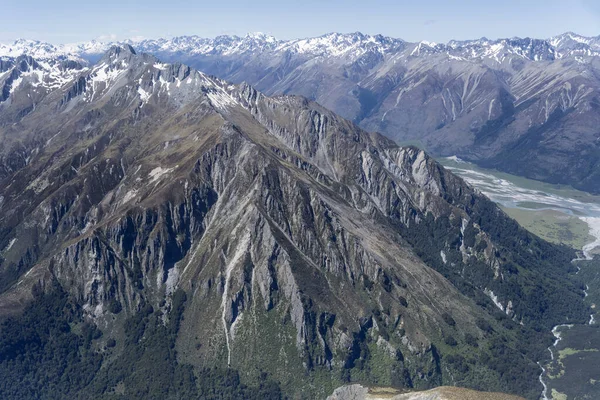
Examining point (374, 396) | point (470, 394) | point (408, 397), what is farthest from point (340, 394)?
point (470, 394)

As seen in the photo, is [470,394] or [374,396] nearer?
[470,394]

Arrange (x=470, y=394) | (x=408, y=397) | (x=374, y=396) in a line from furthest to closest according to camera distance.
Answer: (x=374, y=396) → (x=408, y=397) → (x=470, y=394)

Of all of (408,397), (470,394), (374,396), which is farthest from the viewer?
(374,396)

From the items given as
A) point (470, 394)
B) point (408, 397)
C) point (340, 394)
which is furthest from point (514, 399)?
point (340, 394)

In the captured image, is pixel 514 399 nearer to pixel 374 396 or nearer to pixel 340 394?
pixel 374 396

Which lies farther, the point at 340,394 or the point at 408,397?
the point at 340,394

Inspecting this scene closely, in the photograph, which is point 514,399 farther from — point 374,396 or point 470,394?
point 374,396

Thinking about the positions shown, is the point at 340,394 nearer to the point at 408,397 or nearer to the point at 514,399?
the point at 408,397
